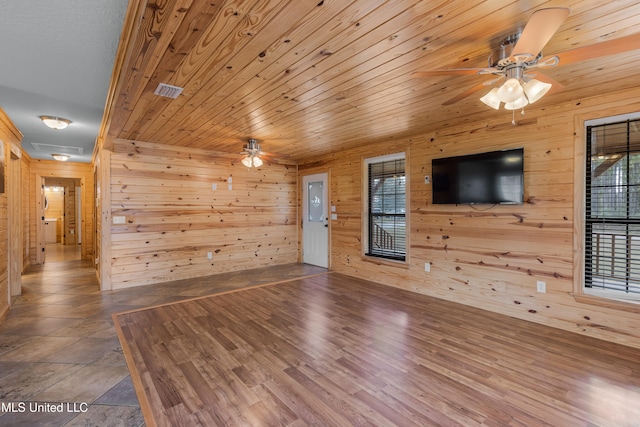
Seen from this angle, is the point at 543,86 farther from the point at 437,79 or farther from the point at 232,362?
the point at 232,362

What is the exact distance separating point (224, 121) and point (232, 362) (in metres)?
2.65

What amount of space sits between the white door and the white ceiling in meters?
3.75

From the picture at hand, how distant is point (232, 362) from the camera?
7.89 feet

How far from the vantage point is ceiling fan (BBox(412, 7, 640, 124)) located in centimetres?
143

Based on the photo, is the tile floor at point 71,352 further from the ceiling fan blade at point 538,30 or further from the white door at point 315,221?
the ceiling fan blade at point 538,30

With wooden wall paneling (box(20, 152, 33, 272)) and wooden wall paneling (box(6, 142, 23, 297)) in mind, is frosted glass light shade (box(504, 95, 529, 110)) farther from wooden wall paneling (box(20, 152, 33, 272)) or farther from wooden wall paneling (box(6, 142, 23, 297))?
wooden wall paneling (box(20, 152, 33, 272))

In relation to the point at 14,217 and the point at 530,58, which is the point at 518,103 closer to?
the point at 530,58

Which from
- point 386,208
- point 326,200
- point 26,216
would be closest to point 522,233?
point 386,208

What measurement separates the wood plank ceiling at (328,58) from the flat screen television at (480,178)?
0.49m

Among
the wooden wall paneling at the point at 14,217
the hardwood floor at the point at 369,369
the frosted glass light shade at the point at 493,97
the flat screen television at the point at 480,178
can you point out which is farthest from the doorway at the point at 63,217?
the frosted glass light shade at the point at 493,97

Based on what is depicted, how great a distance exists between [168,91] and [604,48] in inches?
118

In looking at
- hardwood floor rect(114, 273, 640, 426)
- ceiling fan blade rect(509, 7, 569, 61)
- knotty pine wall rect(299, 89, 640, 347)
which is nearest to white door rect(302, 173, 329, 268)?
knotty pine wall rect(299, 89, 640, 347)

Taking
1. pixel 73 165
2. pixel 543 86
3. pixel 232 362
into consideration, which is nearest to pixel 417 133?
pixel 543 86

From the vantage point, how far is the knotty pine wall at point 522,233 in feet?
9.67
